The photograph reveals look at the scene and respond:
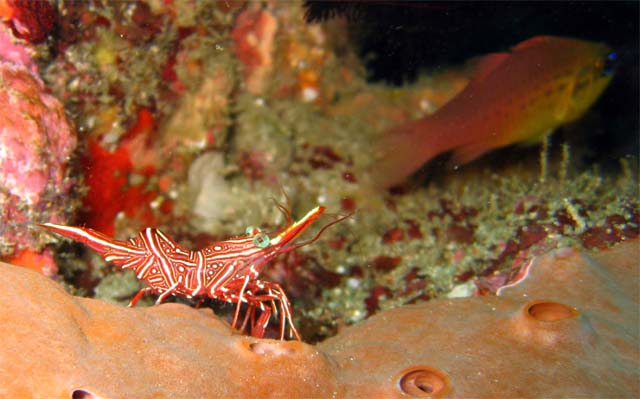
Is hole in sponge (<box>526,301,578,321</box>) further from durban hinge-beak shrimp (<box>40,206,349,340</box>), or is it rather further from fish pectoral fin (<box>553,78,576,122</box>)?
fish pectoral fin (<box>553,78,576,122</box>)

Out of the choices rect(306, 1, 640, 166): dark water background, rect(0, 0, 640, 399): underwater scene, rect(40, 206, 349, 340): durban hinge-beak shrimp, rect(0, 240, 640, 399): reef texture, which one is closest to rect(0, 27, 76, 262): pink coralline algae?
rect(0, 0, 640, 399): underwater scene

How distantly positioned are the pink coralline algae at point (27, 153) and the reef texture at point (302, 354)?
833 millimetres

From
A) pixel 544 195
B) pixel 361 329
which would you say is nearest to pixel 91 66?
pixel 361 329

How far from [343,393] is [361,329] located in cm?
66

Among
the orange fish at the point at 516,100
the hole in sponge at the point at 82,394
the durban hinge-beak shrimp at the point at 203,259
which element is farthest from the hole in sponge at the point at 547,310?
the orange fish at the point at 516,100

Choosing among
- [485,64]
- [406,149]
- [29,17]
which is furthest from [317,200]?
[29,17]

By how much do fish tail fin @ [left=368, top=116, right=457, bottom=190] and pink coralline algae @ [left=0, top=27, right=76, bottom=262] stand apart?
3.14 meters

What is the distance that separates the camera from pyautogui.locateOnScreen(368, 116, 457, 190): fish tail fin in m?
4.66

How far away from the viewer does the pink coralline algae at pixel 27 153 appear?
8.66 ft

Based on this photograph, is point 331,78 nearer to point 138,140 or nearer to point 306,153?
point 306,153

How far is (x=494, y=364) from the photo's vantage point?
208cm

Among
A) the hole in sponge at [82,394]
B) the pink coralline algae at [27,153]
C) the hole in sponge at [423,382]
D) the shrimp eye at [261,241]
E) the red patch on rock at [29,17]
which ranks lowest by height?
the hole in sponge at [423,382]

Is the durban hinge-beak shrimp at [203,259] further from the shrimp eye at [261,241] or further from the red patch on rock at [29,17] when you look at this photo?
the red patch on rock at [29,17]

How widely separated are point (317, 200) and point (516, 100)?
94.2 inches
